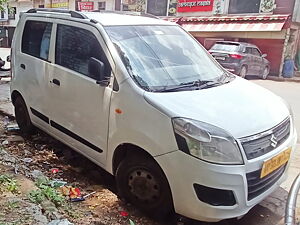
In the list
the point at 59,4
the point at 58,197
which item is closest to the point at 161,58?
the point at 58,197

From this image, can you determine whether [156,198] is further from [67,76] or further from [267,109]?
[67,76]

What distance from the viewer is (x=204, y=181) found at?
96.0 inches

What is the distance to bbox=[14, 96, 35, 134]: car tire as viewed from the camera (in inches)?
187

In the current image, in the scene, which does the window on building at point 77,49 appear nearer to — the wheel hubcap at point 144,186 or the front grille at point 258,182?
the wheel hubcap at point 144,186

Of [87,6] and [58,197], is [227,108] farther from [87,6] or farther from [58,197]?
[87,6]

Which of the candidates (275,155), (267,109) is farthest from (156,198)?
(267,109)

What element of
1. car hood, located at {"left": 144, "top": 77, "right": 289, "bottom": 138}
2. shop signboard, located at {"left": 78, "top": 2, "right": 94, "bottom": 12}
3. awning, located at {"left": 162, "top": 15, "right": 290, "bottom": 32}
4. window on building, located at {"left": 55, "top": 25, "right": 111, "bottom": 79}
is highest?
shop signboard, located at {"left": 78, "top": 2, "right": 94, "bottom": 12}

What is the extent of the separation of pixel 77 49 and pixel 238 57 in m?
10.6

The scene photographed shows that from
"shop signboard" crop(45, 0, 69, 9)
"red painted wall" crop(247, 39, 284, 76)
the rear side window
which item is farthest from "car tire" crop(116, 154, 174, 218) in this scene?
"shop signboard" crop(45, 0, 69, 9)

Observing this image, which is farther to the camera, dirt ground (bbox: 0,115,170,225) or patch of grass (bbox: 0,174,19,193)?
patch of grass (bbox: 0,174,19,193)

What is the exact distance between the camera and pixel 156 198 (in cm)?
281

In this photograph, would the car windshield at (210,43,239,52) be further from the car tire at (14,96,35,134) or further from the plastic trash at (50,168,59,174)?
the plastic trash at (50,168,59,174)

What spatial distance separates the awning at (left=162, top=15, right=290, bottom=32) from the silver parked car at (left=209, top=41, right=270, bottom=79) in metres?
2.31

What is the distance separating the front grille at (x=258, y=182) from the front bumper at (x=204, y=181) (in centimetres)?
4
